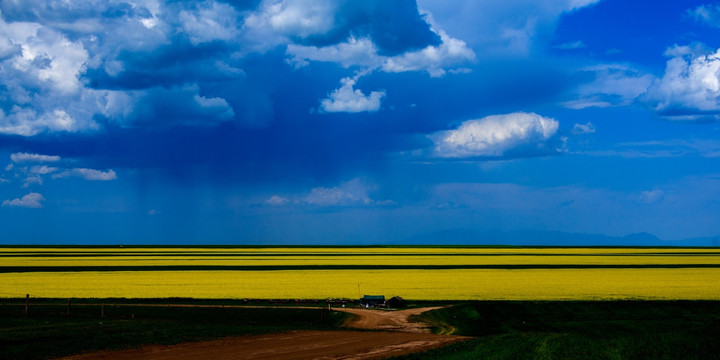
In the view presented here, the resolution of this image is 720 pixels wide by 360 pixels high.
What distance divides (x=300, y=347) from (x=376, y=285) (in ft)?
107

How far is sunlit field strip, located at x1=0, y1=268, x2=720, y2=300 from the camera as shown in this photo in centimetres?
4866

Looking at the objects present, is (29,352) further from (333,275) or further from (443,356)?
(333,275)

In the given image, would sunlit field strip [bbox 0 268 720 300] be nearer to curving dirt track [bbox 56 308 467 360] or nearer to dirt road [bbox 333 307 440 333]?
dirt road [bbox 333 307 440 333]

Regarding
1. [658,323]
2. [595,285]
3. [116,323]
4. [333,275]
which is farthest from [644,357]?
[333,275]

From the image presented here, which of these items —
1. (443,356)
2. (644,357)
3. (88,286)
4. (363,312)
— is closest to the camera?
(644,357)

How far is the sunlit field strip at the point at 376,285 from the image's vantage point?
48656mm

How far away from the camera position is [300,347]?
83.1 ft

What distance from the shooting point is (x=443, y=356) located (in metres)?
23.1

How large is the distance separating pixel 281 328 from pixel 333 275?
39532 millimetres

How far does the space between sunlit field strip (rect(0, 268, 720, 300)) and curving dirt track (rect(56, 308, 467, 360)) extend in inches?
727

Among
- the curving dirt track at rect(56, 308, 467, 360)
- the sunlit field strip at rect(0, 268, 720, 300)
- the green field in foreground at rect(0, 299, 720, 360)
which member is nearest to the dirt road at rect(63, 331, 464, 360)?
the curving dirt track at rect(56, 308, 467, 360)

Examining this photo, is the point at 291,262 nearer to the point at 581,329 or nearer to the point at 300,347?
the point at 581,329

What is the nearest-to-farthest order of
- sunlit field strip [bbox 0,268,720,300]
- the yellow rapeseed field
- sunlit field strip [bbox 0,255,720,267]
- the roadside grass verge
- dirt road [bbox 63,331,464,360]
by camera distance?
the roadside grass verge, dirt road [bbox 63,331,464,360], sunlit field strip [bbox 0,268,720,300], the yellow rapeseed field, sunlit field strip [bbox 0,255,720,267]

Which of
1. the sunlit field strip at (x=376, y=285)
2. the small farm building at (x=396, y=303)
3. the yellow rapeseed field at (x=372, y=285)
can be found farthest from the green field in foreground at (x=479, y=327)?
the yellow rapeseed field at (x=372, y=285)
